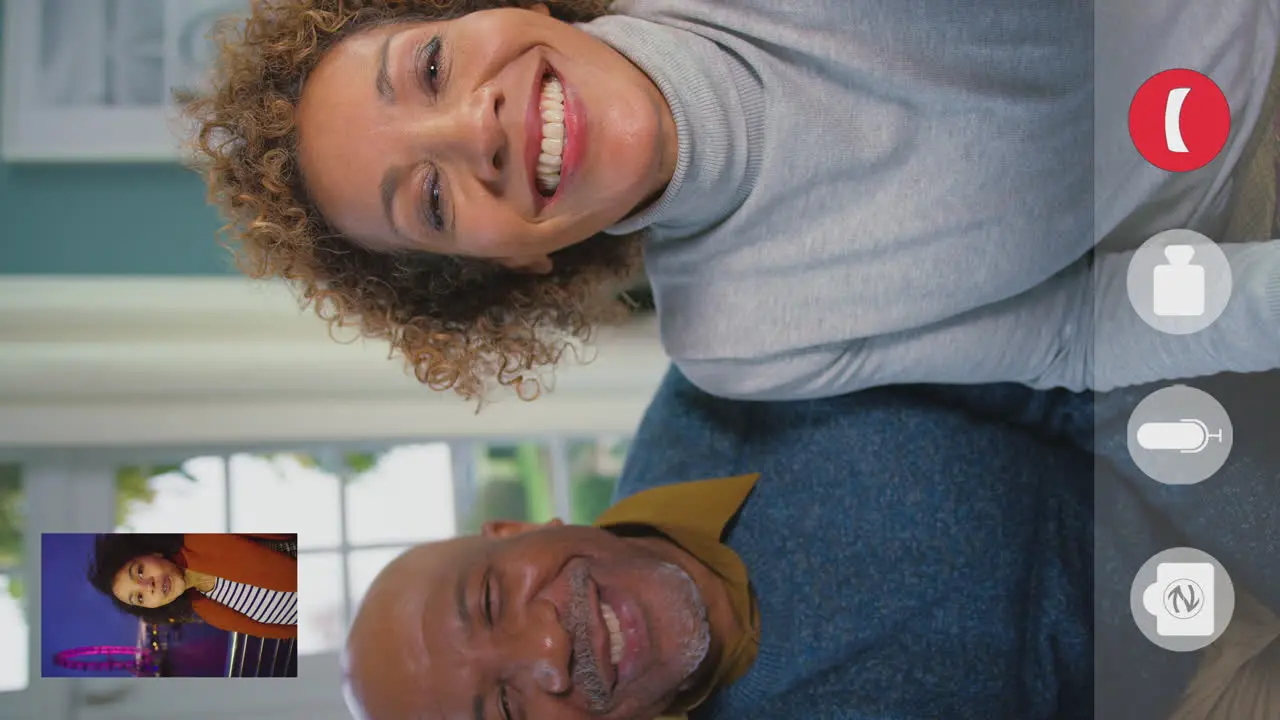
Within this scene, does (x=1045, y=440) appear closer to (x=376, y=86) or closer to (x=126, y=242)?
(x=376, y=86)

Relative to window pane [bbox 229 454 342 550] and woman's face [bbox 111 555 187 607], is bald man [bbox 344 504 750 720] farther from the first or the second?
woman's face [bbox 111 555 187 607]

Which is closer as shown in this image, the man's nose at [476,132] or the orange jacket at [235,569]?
the orange jacket at [235,569]

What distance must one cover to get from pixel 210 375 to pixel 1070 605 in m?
1.02

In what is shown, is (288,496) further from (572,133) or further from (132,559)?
(572,133)

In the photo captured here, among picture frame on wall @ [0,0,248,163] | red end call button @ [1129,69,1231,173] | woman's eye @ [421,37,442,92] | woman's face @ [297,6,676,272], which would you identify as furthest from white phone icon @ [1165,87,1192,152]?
picture frame on wall @ [0,0,248,163]

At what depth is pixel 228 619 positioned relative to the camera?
68cm

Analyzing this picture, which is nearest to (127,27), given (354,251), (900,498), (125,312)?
(125,312)

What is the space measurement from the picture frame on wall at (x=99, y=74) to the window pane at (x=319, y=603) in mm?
635

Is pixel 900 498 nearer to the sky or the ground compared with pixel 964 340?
nearer to the ground

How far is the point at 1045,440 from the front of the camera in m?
0.97

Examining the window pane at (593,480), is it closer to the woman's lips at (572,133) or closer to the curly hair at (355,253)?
the curly hair at (355,253)

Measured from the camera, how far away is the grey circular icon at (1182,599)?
480 mm

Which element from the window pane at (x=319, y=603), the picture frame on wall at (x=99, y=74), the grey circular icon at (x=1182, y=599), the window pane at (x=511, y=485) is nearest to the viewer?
the grey circular icon at (x=1182, y=599)

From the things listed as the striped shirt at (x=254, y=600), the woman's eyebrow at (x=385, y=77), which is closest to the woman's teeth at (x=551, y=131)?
the woman's eyebrow at (x=385, y=77)
